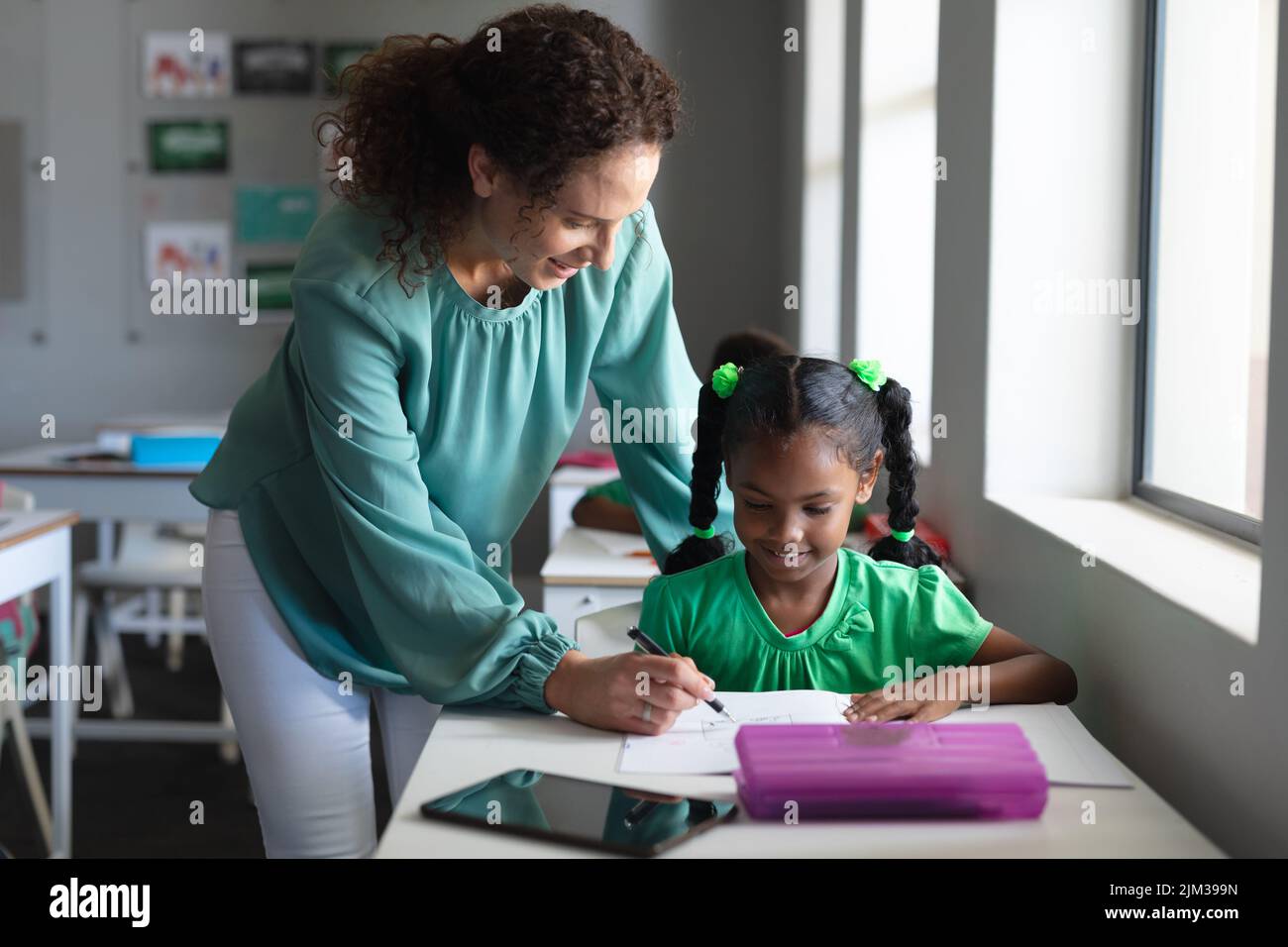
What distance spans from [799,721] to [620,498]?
64.7 inches

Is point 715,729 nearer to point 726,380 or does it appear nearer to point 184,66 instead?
point 726,380

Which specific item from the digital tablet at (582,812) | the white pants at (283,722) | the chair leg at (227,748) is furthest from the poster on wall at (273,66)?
the digital tablet at (582,812)

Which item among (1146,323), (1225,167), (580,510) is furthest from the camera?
(580,510)

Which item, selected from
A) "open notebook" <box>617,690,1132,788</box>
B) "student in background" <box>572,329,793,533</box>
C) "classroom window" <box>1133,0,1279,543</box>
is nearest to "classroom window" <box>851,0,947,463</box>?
"student in background" <box>572,329,793,533</box>

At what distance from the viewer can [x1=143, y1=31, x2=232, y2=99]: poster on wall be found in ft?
17.6

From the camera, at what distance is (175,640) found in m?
4.74

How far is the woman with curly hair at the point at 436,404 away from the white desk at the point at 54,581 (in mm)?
1188

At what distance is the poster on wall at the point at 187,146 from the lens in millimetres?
5379

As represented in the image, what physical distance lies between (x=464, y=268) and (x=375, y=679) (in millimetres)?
467

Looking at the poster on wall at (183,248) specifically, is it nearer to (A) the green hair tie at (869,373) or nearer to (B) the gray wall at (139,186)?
(B) the gray wall at (139,186)

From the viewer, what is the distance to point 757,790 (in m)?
1.01

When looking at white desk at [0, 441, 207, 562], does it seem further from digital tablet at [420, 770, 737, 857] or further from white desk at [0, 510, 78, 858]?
digital tablet at [420, 770, 737, 857]
